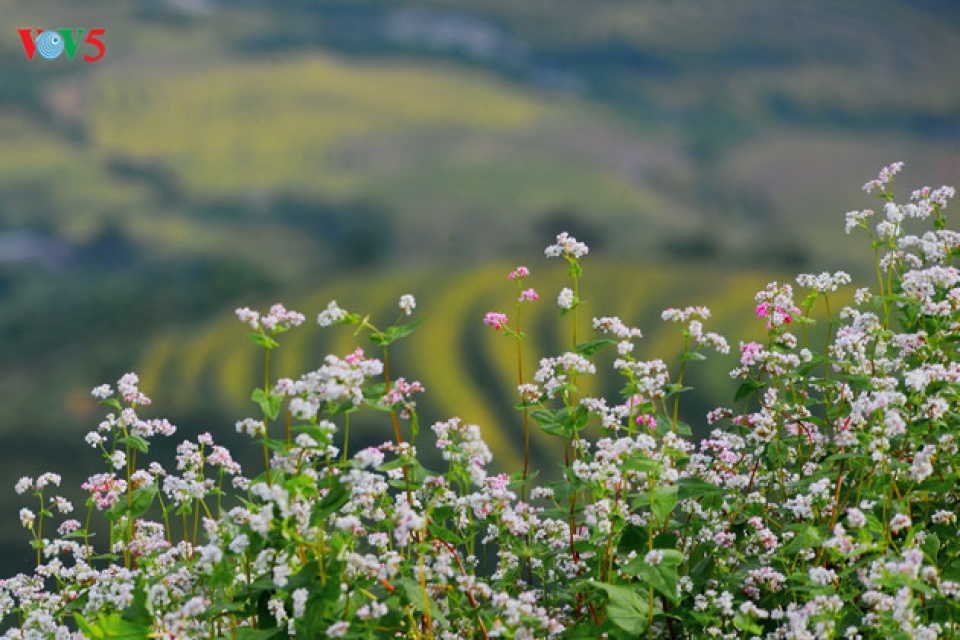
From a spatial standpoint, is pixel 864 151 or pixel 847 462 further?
pixel 864 151

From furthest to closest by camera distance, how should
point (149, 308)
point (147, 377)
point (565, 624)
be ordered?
point (149, 308), point (147, 377), point (565, 624)

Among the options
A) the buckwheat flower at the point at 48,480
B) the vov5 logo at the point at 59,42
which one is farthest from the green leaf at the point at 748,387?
the vov5 logo at the point at 59,42

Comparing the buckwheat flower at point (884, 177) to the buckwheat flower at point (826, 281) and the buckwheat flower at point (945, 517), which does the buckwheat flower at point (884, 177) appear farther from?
the buckwheat flower at point (945, 517)

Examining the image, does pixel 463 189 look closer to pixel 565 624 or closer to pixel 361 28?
pixel 361 28

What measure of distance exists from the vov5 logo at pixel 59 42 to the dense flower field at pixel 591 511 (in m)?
2.76

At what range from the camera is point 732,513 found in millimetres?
1357

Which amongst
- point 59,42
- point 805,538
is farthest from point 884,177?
point 59,42

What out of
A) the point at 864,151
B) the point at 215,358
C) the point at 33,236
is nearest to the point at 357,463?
the point at 215,358

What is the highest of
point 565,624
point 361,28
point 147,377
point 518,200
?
point 361,28

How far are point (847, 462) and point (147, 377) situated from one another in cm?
224

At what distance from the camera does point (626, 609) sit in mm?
1179

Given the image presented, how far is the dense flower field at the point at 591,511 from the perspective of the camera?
1.08 metres

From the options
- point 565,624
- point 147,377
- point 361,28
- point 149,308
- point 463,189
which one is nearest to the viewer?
point 565,624

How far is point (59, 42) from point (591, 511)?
332cm
